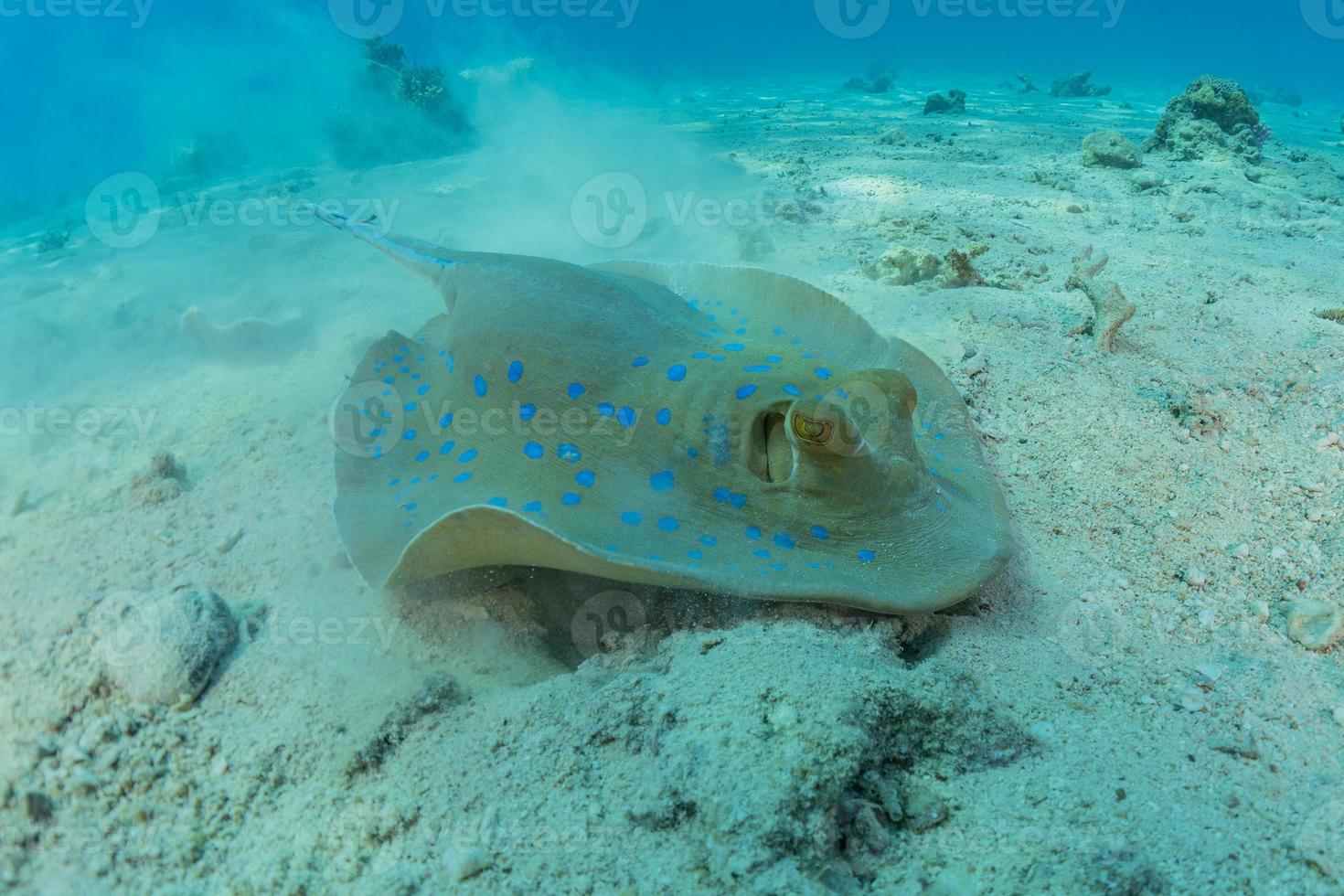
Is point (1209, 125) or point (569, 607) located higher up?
point (1209, 125)

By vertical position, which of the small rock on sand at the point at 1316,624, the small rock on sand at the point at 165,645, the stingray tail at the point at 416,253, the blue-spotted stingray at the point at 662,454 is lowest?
the small rock on sand at the point at 165,645

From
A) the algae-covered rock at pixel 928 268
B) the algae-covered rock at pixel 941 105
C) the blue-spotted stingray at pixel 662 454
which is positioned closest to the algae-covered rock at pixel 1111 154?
the algae-covered rock at pixel 928 268

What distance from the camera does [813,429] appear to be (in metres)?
2.58

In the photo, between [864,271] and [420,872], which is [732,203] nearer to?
[864,271]

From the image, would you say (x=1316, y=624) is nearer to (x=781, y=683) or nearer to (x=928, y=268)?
(x=781, y=683)

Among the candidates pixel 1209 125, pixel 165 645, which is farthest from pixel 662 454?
pixel 1209 125

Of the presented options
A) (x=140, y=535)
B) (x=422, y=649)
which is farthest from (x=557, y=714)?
(x=140, y=535)

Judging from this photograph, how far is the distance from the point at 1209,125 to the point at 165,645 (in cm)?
1679

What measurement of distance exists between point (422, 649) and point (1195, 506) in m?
3.87

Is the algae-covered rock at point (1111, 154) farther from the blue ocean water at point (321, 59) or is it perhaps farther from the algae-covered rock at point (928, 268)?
the blue ocean water at point (321, 59)

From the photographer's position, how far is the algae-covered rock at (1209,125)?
1149 centimetres

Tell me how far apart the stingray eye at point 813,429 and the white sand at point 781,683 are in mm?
741

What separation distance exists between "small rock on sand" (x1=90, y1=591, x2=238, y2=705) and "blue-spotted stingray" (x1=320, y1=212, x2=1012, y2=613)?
675 mm

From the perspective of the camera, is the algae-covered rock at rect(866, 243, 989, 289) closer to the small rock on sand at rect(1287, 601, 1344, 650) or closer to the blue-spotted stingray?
the blue-spotted stingray
